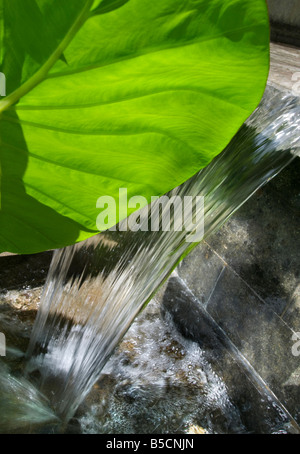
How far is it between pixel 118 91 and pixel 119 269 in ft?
3.57

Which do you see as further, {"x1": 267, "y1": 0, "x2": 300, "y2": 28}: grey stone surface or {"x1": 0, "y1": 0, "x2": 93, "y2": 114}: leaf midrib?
{"x1": 267, "y1": 0, "x2": 300, "y2": 28}: grey stone surface

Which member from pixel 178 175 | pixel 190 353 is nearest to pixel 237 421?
pixel 190 353

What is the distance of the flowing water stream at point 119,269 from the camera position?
179 centimetres

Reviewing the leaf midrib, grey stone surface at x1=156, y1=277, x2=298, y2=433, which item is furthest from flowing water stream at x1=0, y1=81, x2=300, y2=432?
the leaf midrib

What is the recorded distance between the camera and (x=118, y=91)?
43.4 inches

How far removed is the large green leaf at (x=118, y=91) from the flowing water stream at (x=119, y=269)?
548 millimetres

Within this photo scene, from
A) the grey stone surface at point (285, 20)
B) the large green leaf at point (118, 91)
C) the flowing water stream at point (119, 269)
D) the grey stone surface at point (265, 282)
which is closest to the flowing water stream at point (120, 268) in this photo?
the flowing water stream at point (119, 269)

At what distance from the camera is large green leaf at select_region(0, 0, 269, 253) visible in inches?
39.6

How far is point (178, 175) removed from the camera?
1.25 metres

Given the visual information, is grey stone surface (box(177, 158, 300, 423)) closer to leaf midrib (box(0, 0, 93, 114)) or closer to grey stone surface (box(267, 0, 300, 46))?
leaf midrib (box(0, 0, 93, 114))

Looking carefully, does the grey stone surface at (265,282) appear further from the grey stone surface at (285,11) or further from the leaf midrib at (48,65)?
the grey stone surface at (285,11)

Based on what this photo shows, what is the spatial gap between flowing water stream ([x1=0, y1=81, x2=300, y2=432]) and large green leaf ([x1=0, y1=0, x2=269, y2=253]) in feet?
1.80
